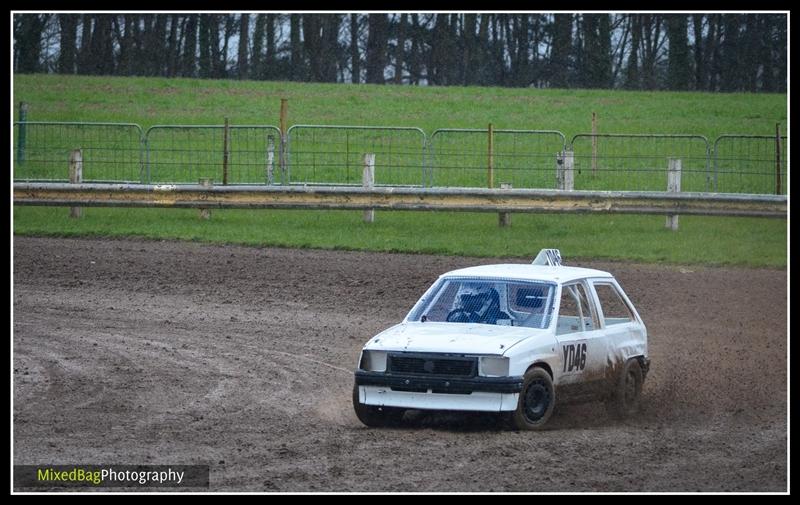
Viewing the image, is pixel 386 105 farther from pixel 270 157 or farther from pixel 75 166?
pixel 75 166

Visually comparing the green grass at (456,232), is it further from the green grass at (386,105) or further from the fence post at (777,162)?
the green grass at (386,105)

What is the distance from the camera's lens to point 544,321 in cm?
1009

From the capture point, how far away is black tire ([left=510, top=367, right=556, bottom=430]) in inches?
364

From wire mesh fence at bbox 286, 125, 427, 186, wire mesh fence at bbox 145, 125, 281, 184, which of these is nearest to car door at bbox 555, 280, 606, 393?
wire mesh fence at bbox 286, 125, 427, 186

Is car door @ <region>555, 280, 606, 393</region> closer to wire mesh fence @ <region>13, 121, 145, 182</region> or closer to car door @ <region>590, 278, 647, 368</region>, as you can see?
car door @ <region>590, 278, 647, 368</region>

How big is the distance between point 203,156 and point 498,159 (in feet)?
19.2

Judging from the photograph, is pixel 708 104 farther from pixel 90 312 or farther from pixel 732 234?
pixel 90 312

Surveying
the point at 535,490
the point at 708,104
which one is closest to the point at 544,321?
the point at 535,490

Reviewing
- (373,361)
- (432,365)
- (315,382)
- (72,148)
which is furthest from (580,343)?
(72,148)

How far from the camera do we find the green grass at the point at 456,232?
19188mm

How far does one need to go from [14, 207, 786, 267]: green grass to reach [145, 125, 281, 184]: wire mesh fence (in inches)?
34.4

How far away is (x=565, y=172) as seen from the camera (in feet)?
69.8

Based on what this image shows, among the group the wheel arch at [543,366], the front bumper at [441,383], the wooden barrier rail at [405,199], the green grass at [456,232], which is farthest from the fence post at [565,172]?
the front bumper at [441,383]

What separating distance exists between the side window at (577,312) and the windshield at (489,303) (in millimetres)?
244
